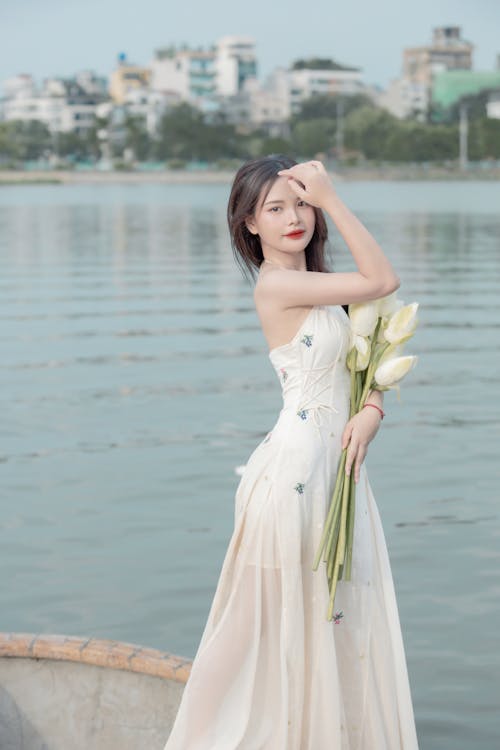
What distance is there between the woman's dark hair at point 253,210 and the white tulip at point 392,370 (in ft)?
1.19

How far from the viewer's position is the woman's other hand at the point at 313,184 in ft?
11.0

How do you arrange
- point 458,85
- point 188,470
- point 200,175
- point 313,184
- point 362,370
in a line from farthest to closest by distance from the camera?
point 458,85
point 200,175
point 188,470
point 362,370
point 313,184

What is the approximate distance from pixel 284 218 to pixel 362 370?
0.42 meters

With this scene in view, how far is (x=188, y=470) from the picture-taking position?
9.30 m

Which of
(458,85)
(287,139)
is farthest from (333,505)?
(458,85)

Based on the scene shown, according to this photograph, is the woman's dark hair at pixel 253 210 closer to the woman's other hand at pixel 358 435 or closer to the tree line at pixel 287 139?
the woman's other hand at pixel 358 435

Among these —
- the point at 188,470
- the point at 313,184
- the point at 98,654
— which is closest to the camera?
the point at 313,184

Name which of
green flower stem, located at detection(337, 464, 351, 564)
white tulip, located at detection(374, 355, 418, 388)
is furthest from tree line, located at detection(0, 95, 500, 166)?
green flower stem, located at detection(337, 464, 351, 564)

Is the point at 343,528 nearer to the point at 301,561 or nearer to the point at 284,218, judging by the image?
the point at 301,561

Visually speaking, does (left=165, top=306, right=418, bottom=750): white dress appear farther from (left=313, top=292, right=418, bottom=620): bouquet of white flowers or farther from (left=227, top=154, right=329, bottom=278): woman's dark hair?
(left=227, top=154, right=329, bottom=278): woman's dark hair

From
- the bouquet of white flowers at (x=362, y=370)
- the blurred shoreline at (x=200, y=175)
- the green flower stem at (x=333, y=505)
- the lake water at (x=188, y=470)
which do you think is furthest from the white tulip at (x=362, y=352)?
the blurred shoreline at (x=200, y=175)

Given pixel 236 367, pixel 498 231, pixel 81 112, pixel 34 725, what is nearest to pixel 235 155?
pixel 81 112

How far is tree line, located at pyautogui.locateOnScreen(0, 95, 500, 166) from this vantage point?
13562 centimetres

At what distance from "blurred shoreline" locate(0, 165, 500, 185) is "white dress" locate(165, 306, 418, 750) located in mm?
112214
